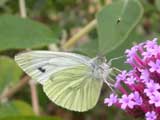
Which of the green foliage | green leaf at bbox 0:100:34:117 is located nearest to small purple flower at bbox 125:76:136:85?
the green foliage

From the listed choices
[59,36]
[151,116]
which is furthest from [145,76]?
[59,36]

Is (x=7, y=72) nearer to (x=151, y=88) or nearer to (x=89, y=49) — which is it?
→ (x=89, y=49)

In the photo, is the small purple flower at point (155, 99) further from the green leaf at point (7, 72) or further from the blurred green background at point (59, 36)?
the green leaf at point (7, 72)

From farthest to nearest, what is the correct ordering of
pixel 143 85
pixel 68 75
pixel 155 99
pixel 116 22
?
1. pixel 68 75
2. pixel 116 22
3. pixel 143 85
4. pixel 155 99

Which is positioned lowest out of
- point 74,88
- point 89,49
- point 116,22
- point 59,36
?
point 74,88

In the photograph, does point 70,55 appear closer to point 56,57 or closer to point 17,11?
point 56,57

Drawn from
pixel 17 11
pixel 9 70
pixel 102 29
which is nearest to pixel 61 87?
pixel 102 29

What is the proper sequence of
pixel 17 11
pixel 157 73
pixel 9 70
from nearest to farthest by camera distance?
pixel 157 73
pixel 9 70
pixel 17 11
